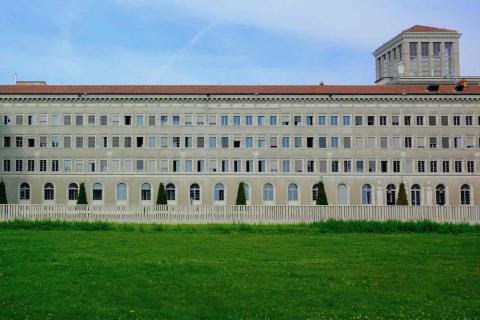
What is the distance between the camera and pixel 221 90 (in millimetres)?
73312

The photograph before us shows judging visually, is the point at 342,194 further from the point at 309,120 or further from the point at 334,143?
the point at 309,120

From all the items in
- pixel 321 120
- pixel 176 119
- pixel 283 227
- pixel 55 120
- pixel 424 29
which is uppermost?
pixel 424 29

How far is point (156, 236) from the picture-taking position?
26.3m

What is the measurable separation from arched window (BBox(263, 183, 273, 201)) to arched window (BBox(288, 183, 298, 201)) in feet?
6.43

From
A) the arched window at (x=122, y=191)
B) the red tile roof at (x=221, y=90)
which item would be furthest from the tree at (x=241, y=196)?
the arched window at (x=122, y=191)

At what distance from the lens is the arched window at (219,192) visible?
235 ft

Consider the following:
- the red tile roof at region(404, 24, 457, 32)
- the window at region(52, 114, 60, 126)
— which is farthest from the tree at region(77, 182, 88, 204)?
the red tile roof at region(404, 24, 457, 32)

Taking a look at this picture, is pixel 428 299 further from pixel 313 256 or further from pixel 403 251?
pixel 403 251

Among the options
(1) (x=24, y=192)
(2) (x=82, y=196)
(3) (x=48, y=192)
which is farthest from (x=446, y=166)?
(1) (x=24, y=192)

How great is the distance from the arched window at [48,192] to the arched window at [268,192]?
22.8 meters

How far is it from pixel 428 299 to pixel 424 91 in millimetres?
64698

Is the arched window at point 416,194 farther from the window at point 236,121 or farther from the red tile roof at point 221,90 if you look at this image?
the window at point 236,121

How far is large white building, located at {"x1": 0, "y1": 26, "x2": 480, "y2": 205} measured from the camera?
71.4m

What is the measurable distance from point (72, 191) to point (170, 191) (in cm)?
1059
